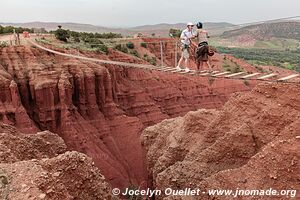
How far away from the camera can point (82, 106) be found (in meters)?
27.2

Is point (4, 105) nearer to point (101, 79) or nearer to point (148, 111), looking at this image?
point (101, 79)

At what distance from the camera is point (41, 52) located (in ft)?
88.7

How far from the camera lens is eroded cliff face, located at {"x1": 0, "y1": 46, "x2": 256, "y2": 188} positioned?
24469 millimetres

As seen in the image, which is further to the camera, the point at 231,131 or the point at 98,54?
the point at 98,54

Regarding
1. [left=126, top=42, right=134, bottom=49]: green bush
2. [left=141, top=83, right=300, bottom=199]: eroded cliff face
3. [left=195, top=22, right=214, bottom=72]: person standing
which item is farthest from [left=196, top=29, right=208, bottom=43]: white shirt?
[left=126, top=42, right=134, bottom=49]: green bush

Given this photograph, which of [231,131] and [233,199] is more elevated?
[231,131]

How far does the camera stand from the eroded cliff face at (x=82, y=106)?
963 inches

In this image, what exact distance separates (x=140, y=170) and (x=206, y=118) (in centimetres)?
1090

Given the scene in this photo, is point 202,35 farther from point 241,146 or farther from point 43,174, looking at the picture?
point 43,174

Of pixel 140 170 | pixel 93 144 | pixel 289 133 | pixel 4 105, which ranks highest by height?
pixel 289 133

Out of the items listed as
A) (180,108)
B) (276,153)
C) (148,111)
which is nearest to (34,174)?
(276,153)

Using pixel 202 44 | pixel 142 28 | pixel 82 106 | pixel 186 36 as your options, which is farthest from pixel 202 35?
pixel 142 28

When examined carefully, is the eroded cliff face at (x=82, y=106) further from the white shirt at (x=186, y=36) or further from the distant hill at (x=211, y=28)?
the white shirt at (x=186, y=36)

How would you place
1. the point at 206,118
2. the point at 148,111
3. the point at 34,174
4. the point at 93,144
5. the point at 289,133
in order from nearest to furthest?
the point at 34,174, the point at 289,133, the point at 206,118, the point at 93,144, the point at 148,111
